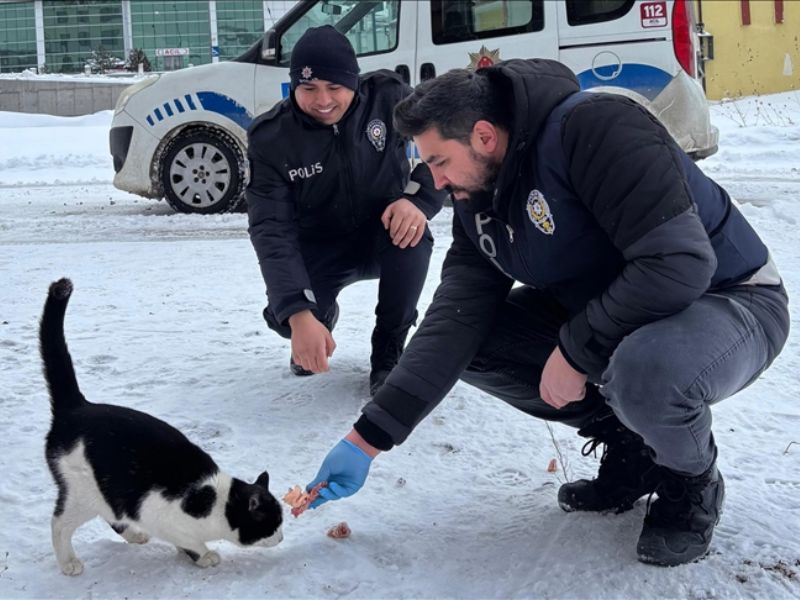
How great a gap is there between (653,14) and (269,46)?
3055 mm

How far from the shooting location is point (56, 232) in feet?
22.1

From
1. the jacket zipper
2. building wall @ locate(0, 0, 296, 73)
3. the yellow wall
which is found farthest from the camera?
building wall @ locate(0, 0, 296, 73)

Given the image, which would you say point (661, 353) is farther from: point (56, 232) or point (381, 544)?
point (56, 232)

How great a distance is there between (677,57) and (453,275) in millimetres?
5255

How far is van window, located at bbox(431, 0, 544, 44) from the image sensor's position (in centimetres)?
723

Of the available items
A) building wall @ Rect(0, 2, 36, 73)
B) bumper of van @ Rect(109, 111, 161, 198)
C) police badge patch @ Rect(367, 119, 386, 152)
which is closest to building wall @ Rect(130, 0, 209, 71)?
building wall @ Rect(0, 2, 36, 73)

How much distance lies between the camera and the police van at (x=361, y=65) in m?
7.16

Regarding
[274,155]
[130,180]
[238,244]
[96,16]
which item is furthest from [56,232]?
[96,16]

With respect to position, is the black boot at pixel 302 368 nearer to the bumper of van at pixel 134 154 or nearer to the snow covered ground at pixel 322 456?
the snow covered ground at pixel 322 456

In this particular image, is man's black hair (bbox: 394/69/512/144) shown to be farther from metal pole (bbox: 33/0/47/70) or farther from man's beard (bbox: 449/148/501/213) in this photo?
metal pole (bbox: 33/0/47/70)

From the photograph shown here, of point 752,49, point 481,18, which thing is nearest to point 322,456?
point 481,18

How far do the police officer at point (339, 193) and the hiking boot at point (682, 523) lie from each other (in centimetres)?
140

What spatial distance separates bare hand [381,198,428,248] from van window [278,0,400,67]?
4.46 m

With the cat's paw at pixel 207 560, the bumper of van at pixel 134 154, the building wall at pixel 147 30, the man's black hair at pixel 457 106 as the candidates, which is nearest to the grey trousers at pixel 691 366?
the man's black hair at pixel 457 106
